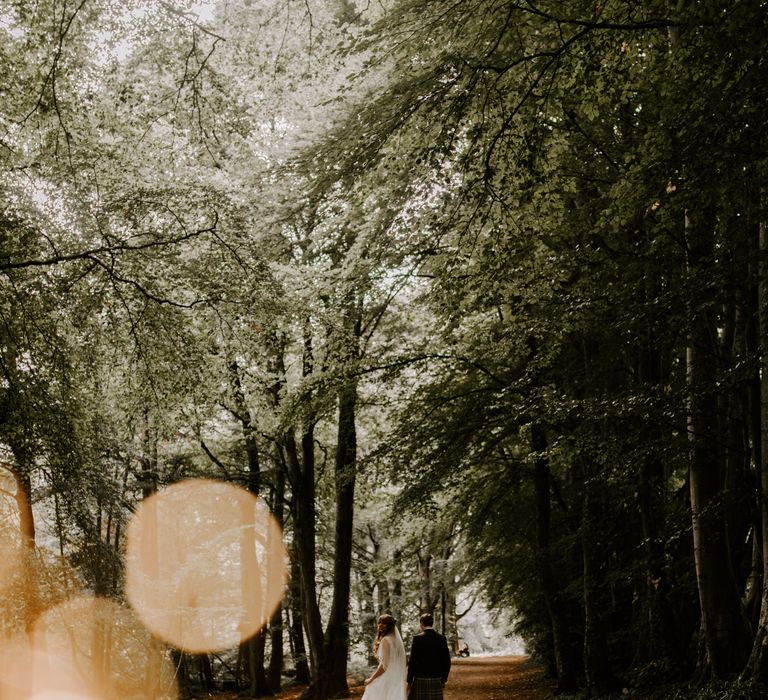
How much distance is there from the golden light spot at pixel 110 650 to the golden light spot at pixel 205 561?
0.76 meters

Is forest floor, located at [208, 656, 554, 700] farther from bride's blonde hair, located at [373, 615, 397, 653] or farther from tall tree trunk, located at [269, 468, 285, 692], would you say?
bride's blonde hair, located at [373, 615, 397, 653]

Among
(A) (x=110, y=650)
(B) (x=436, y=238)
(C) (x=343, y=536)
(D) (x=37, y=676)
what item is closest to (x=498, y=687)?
(C) (x=343, y=536)

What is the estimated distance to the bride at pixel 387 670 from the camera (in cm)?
781

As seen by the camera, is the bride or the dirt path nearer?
the bride

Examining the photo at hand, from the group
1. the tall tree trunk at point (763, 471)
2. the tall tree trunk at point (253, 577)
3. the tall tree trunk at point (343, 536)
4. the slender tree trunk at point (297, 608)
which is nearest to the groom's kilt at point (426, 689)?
the tall tree trunk at point (763, 471)

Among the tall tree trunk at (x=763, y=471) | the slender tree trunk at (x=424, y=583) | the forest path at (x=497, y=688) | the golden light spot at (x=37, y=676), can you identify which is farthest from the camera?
the slender tree trunk at (x=424, y=583)

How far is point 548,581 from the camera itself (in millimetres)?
12680

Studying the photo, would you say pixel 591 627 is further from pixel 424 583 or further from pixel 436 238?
pixel 424 583

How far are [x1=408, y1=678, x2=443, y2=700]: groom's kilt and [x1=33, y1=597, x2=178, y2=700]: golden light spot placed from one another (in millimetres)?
5803

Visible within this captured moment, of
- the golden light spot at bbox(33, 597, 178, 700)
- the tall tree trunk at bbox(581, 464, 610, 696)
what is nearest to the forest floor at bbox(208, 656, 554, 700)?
the tall tree trunk at bbox(581, 464, 610, 696)

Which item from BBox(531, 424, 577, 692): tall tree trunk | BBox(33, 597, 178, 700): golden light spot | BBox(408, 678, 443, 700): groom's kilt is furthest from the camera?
BBox(531, 424, 577, 692): tall tree trunk

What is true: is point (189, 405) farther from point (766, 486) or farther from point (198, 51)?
point (766, 486)

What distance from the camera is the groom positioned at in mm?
7672

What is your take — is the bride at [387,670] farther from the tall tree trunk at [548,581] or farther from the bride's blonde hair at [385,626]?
the tall tree trunk at [548,581]
